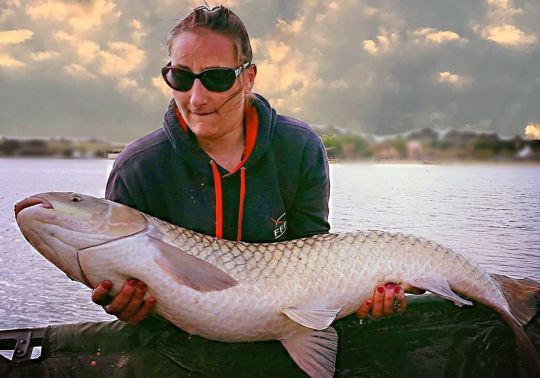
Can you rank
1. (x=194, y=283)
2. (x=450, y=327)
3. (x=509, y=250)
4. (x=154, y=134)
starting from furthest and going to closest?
(x=509, y=250), (x=154, y=134), (x=450, y=327), (x=194, y=283)

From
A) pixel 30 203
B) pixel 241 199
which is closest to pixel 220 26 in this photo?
pixel 241 199

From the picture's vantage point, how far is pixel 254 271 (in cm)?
212

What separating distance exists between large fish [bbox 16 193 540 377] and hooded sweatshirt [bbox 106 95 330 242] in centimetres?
31

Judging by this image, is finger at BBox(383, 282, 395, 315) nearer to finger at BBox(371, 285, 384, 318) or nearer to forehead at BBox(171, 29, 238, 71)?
finger at BBox(371, 285, 384, 318)

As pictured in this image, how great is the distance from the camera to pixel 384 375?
7.52 feet

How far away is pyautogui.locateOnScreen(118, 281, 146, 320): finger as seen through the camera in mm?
1998

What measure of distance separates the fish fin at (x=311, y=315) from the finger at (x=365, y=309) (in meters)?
0.12

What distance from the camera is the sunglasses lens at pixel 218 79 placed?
7.39ft

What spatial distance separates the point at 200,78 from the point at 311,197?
69cm

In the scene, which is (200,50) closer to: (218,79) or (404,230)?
(218,79)

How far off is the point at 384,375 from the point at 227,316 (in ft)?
2.10

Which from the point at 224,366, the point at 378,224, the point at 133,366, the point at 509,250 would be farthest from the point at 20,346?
the point at 378,224

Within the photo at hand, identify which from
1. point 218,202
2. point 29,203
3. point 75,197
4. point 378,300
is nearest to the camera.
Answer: point 29,203

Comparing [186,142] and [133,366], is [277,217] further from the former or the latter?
[133,366]
